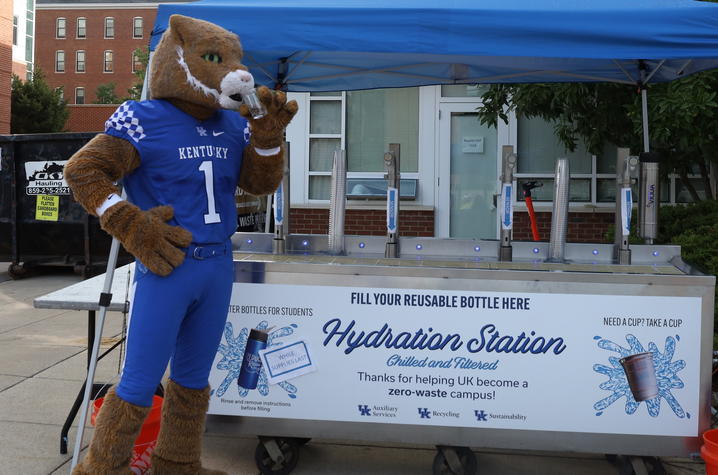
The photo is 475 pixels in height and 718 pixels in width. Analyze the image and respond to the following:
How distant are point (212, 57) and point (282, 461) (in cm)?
201

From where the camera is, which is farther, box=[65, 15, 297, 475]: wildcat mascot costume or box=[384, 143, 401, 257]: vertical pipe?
box=[384, 143, 401, 257]: vertical pipe

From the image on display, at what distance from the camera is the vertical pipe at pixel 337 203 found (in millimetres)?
4324

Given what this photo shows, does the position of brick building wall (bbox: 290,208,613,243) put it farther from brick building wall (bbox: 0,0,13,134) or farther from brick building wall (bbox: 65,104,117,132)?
brick building wall (bbox: 65,104,117,132)

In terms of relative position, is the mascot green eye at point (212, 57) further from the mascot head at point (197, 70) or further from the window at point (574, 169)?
the window at point (574, 169)

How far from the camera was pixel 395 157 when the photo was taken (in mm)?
4332

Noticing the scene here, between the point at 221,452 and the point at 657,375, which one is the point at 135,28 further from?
the point at 657,375

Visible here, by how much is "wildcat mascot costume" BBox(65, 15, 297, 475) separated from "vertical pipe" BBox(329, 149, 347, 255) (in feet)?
2.82

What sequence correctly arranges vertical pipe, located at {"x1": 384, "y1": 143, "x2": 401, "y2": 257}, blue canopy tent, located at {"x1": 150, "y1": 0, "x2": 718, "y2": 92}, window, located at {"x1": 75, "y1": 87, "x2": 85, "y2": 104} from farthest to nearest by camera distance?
1. window, located at {"x1": 75, "y1": 87, "x2": 85, "y2": 104}
2. vertical pipe, located at {"x1": 384, "y1": 143, "x2": 401, "y2": 257}
3. blue canopy tent, located at {"x1": 150, "y1": 0, "x2": 718, "y2": 92}

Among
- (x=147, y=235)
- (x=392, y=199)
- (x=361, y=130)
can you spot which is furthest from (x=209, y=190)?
(x=361, y=130)

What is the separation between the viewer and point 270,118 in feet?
11.0

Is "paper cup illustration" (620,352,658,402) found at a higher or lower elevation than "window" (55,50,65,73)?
lower

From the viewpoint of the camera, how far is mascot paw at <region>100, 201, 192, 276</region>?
3090mm

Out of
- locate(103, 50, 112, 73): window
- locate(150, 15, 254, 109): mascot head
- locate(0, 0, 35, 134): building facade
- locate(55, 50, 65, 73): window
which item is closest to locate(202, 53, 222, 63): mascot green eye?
locate(150, 15, 254, 109): mascot head

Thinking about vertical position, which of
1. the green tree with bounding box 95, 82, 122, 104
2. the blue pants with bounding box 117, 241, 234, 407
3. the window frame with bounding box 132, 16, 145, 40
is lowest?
the blue pants with bounding box 117, 241, 234, 407
